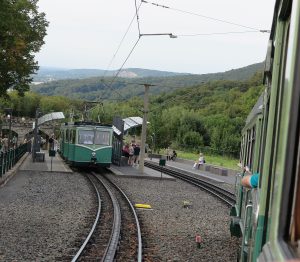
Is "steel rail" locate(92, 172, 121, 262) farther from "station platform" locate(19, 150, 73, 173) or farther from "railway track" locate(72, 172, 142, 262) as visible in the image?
"station platform" locate(19, 150, 73, 173)

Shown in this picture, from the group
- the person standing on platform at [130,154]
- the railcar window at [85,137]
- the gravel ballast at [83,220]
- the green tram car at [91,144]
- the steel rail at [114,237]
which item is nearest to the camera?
the steel rail at [114,237]

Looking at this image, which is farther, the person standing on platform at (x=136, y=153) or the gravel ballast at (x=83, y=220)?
the person standing on platform at (x=136, y=153)

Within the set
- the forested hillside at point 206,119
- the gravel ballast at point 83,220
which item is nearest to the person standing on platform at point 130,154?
the forested hillside at point 206,119

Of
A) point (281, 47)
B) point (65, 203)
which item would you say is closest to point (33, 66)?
point (65, 203)

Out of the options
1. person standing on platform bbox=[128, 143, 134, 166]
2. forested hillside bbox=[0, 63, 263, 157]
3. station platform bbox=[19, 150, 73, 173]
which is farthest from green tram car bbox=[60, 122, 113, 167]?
forested hillside bbox=[0, 63, 263, 157]

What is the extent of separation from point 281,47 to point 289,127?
1329 mm

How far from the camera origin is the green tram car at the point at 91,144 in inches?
1220

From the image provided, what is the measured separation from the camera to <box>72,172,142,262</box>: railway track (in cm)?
1041

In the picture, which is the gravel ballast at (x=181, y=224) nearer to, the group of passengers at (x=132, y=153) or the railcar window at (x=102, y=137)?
the railcar window at (x=102, y=137)

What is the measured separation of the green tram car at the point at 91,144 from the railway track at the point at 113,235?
1108cm

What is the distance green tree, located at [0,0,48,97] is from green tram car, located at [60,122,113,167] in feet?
12.1

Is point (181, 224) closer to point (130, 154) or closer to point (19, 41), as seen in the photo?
point (19, 41)

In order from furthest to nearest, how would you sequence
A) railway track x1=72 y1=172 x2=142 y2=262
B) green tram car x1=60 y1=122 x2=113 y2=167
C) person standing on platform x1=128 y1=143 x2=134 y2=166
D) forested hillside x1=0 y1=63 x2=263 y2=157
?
forested hillside x1=0 y1=63 x2=263 y2=157 < person standing on platform x1=128 y1=143 x2=134 y2=166 < green tram car x1=60 y1=122 x2=113 y2=167 < railway track x1=72 y1=172 x2=142 y2=262

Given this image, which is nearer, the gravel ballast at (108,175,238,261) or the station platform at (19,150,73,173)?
the gravel ballast at (108,175,238,261)
